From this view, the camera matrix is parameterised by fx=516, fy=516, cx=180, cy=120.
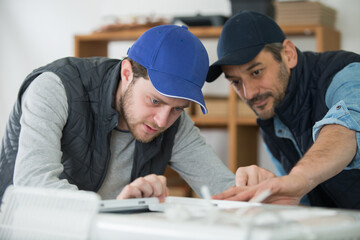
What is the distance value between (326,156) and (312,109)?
1.60 ft

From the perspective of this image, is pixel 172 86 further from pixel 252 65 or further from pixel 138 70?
pixel 252 65

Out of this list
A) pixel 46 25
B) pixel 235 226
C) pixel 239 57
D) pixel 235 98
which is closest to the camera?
pixel 235 226

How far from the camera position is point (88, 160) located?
1.45m

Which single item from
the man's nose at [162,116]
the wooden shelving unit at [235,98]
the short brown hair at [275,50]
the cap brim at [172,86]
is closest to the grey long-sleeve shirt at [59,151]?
the man's nose at [162,116]

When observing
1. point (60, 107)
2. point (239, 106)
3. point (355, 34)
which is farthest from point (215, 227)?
point (355, 34)

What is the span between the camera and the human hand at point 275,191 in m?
1.01

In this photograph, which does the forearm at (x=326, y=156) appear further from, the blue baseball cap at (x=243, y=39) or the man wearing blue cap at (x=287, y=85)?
the blue baseball cap at (x=243, y=39)

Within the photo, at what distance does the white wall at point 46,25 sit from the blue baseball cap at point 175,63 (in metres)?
2.28

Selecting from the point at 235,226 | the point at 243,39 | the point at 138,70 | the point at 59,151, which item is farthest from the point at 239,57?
the point at 235,226

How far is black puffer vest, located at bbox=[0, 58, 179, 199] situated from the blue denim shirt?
58 centimetres

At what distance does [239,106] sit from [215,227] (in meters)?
2.65

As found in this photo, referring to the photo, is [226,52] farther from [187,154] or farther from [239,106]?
[239,106]

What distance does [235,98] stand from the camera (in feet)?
10.5

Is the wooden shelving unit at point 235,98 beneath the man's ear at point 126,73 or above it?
beneath
